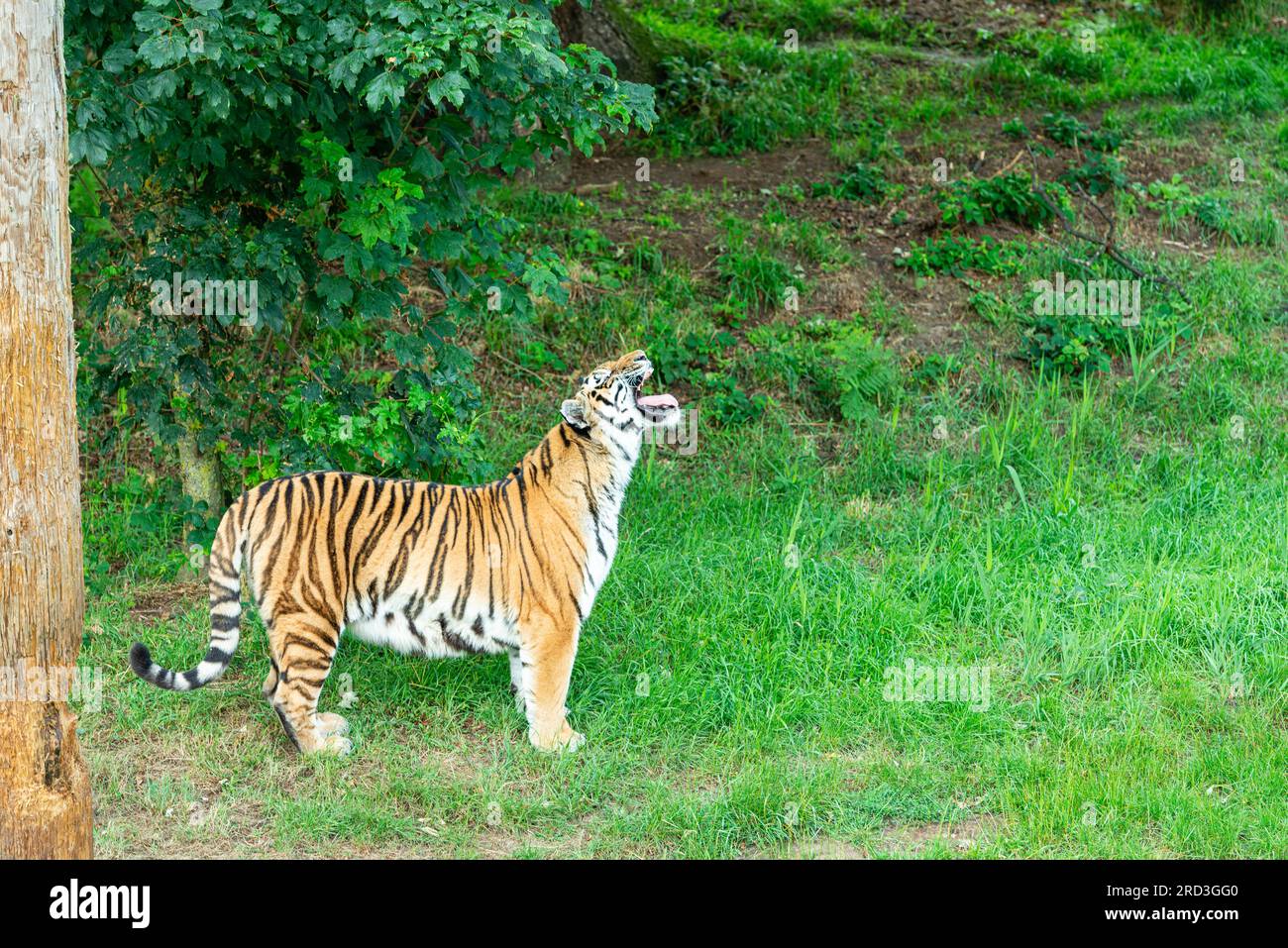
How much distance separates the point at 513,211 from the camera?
10188 mm

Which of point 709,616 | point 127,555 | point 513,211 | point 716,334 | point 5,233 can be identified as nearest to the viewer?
point 5,233

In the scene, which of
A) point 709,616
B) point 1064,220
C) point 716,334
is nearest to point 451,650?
point 709,616

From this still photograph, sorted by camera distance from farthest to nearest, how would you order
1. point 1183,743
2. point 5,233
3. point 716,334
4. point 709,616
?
point 716,334 < point 709,616 < point 1183,743 < point 5,233

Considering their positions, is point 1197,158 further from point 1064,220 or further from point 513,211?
point 513,211

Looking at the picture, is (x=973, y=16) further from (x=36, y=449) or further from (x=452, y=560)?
(x=36, y=449)

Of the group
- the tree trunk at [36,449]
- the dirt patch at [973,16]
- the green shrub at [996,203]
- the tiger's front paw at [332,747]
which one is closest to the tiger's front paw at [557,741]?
the tiger's front paw at [332,747]

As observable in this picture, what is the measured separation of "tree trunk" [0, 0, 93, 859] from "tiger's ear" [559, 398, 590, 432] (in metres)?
Answer: 2.05

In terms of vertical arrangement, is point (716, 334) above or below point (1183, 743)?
above

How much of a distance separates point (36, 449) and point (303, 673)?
168cm

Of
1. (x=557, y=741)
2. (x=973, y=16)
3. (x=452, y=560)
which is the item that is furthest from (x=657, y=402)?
(x=973, y=16)

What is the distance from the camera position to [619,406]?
19.6ft

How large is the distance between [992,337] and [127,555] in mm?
5625

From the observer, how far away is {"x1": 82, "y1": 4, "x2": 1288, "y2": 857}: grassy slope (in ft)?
17.9

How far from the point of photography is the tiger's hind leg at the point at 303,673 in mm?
5809
